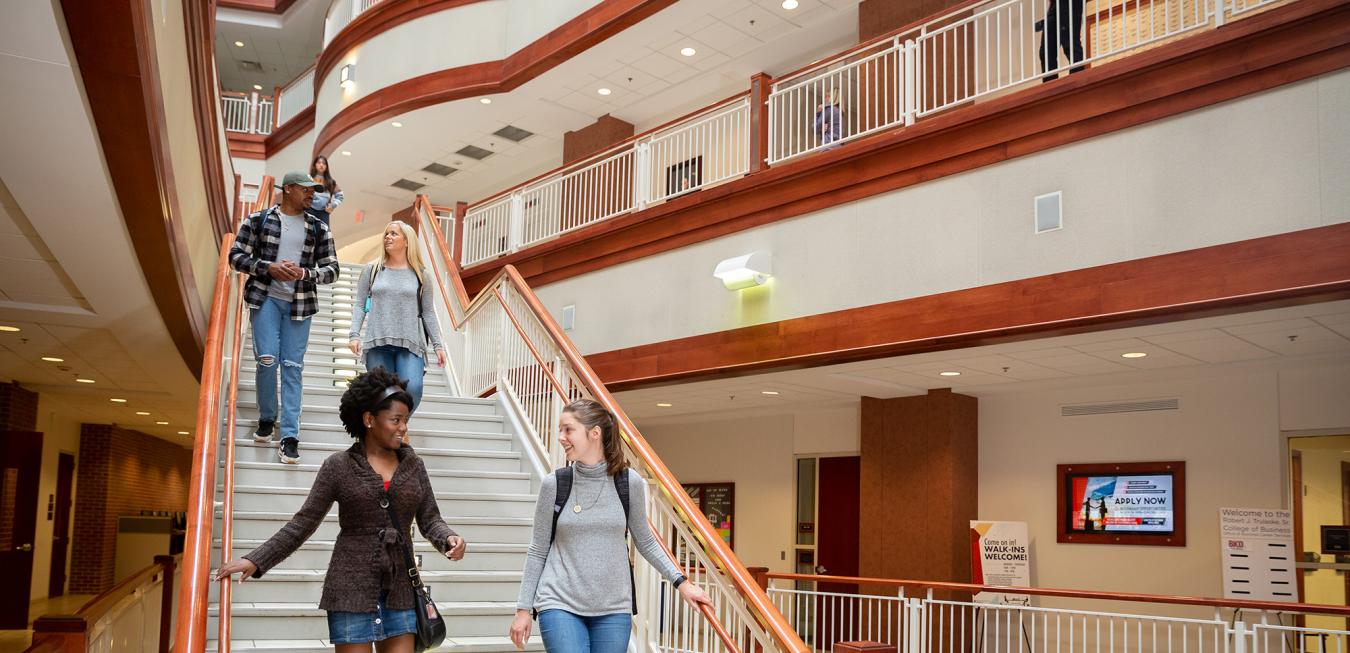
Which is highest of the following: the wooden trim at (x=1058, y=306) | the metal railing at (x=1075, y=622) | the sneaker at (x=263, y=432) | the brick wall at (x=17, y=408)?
the wooden trim at (x=1058, y=306)

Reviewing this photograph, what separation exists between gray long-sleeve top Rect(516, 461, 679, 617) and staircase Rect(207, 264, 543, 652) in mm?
2048

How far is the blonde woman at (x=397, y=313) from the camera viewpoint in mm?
6668

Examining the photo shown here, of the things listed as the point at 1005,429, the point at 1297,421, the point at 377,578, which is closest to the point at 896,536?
the point at 1005,429

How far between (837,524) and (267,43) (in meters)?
17.6

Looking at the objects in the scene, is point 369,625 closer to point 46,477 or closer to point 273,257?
point 273,257

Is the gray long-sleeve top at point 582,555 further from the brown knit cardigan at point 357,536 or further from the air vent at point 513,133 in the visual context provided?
the air vent at point 513,133

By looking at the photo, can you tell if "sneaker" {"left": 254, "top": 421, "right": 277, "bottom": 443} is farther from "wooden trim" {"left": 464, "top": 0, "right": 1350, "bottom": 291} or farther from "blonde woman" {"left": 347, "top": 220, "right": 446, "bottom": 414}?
"wooden trim" {"left": 464, "top": 0, "right": 1350, "bottom": 291}

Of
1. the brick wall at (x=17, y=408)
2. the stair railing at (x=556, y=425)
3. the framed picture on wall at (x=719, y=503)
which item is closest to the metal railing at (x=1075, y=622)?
the stair railing at (x=556, y=425)

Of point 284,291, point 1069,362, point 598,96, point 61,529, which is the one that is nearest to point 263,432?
point 284,291

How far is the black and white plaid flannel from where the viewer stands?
631 cm

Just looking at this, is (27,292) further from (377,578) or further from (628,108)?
(628,108)

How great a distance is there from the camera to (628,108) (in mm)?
16672

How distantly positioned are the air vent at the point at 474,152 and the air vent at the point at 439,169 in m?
0.75

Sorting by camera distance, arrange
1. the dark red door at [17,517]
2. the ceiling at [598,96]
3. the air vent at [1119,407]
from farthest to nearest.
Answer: the ceiling at [598,96] → the dark red door at [17,517] → the air vent at [1119,407]
